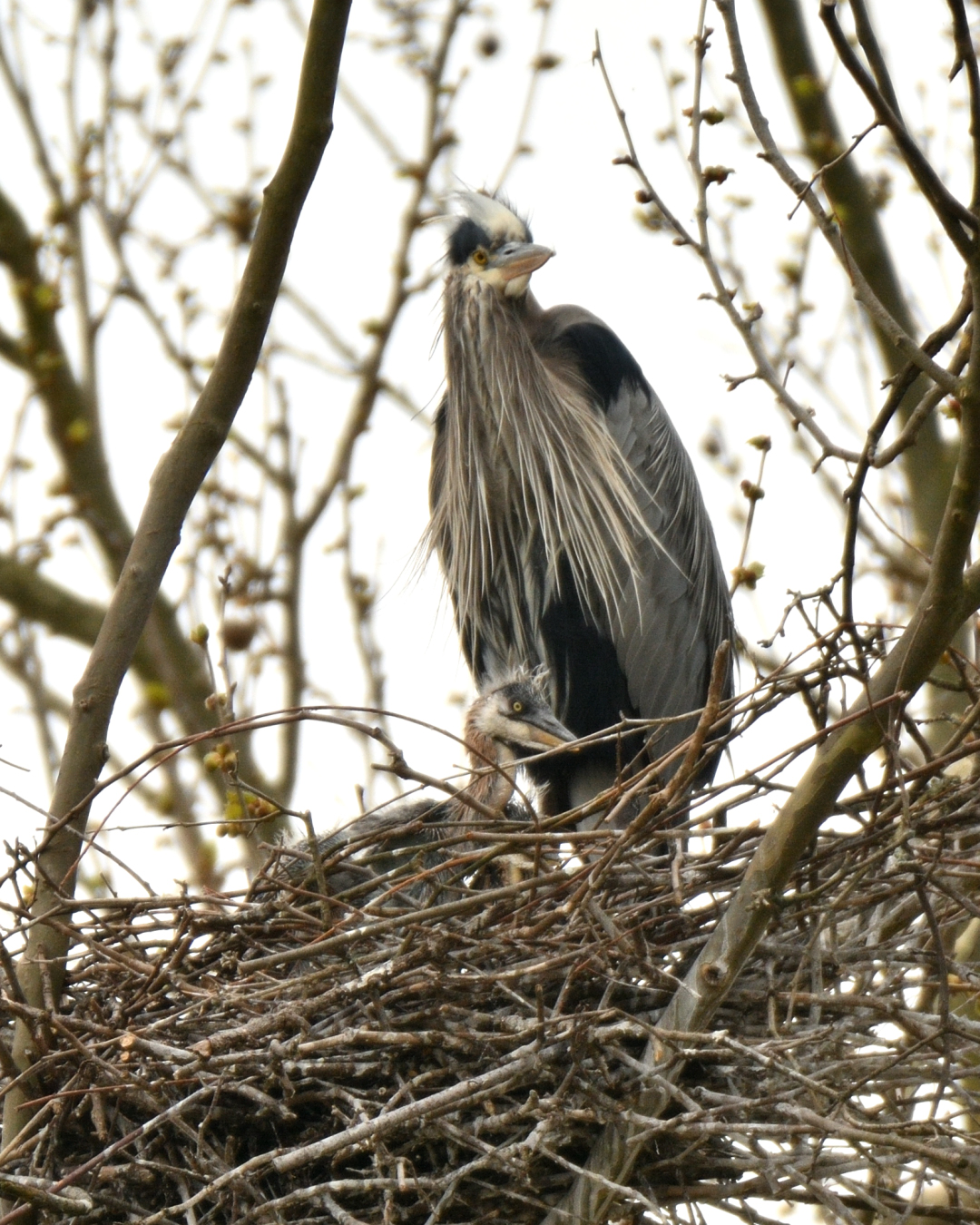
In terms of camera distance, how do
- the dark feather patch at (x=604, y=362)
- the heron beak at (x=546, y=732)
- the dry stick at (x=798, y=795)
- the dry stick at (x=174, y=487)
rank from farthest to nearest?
the dark feather patch at (x=604, y=362)
the heron beak at (x=546, y=732)
the dry stick at (x=174, y=487)
the dry stick at (x=798, y=795)

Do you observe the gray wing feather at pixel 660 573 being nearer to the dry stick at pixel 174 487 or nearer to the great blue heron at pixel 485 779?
the great blue heron at pixel 485 779

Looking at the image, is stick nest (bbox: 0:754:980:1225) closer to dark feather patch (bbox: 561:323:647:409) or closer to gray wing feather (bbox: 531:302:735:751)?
gray wing feather (bbox: 531:302:735:751)

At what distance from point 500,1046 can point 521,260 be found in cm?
278

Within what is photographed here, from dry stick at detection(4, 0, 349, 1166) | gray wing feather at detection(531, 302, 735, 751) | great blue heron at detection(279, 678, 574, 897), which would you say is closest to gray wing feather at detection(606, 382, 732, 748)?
gray wing feather at detection(531, 302, 735, 751)

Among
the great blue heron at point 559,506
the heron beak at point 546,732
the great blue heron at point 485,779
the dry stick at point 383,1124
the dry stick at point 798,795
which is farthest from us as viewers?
the great blue heron at point 559,506

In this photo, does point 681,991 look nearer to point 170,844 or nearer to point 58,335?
point 170,844

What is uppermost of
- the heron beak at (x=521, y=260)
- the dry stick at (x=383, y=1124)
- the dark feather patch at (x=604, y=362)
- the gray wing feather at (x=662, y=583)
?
the heron beak at (x=521, y=260)

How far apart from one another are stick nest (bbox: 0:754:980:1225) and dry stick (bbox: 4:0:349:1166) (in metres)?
0.08

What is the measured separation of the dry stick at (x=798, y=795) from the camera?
77.5 inches

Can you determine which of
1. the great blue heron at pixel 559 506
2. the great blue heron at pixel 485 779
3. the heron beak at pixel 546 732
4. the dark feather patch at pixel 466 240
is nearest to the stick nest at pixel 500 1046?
the great blue heron at pixel 485 779

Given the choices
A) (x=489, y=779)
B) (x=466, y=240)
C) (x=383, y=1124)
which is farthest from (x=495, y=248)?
(x=383, y=1124)

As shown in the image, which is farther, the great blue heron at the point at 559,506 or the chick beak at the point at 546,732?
the great blue heron at the point at 559,506

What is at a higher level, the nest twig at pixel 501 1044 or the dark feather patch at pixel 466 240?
the dark feather patch at pixel 466 240

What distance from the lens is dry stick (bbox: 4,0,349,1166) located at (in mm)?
2412
